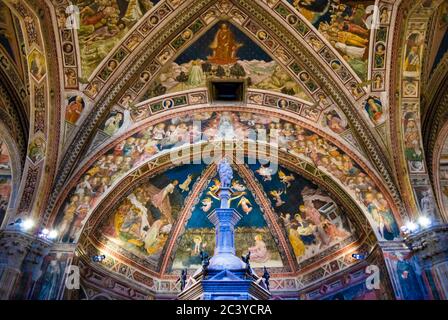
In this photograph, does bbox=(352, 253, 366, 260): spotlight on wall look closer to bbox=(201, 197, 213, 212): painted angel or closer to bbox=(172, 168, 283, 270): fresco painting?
bbox=(172, 168, 283, 270): fresco painting

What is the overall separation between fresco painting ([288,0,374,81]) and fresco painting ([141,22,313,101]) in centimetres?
136

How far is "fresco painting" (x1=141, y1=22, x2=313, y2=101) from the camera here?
11.3 metres

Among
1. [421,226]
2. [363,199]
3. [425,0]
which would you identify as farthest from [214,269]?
[425,0]

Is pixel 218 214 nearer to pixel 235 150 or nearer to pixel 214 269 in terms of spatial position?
pixel 214 269

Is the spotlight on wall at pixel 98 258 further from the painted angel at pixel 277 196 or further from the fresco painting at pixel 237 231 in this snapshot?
the painted angel at pixel 277 196

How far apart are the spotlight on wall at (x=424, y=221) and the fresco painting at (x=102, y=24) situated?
8075 mm

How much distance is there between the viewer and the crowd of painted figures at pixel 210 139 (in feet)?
36.2

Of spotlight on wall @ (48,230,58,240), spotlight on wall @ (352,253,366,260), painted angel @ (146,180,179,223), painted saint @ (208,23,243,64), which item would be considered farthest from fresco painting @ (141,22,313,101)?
spotlight on wall @ (352,253,366,260)

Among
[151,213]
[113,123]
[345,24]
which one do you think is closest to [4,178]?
[113,123]

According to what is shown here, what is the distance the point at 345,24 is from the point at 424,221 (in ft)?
16.4

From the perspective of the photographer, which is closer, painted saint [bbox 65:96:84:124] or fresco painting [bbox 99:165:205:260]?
painted saint [bbox 65:96:84:124]

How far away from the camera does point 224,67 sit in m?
11.6

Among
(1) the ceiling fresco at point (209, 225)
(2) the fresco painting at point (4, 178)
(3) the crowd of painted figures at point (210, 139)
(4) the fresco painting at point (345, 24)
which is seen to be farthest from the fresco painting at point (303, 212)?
(2) the fresco painting at point (4, 178)

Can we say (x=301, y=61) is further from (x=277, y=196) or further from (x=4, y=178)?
(x=4, y=178)
